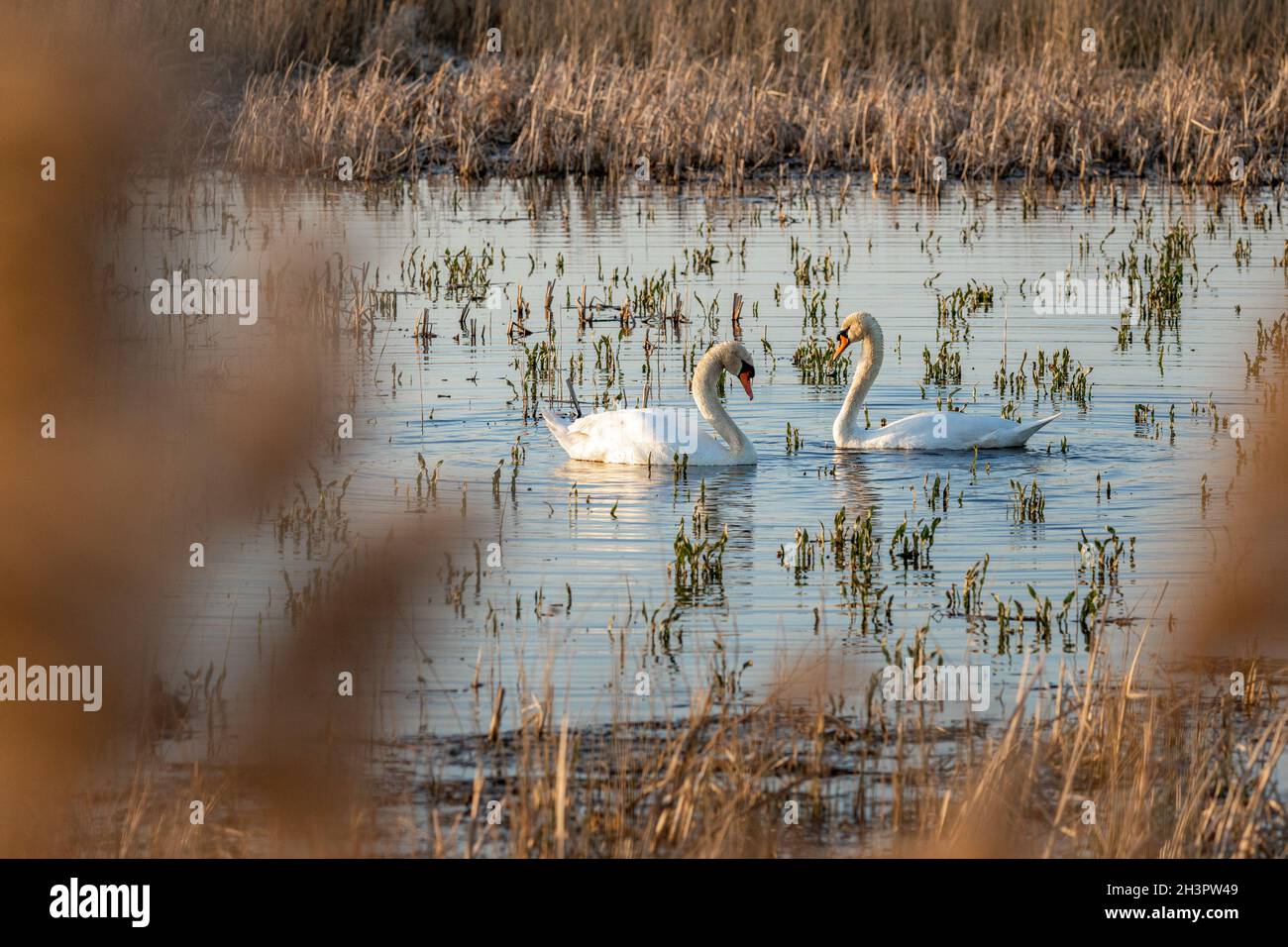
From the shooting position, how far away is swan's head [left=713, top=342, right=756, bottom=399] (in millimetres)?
10750

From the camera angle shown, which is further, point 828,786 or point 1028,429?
point 1028,429

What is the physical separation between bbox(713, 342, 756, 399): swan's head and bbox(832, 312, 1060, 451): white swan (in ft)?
1.99

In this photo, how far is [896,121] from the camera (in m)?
22.8

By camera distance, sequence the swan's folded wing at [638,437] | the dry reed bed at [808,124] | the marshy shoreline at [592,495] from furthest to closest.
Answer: the dry reed bed at [808,124] → the swan's folded wing at [638,437] → the marshy shoreline at [592,495]

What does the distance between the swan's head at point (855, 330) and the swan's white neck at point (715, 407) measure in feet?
3.66

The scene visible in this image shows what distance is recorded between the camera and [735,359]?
35.5ft

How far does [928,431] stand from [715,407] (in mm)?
1208

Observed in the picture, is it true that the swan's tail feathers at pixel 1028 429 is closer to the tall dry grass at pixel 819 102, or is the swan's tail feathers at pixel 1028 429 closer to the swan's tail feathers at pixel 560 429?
the swan's tail feathers at pixel 560 429

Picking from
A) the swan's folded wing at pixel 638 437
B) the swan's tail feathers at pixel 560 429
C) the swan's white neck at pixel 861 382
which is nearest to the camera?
the swan's folded wing at pixel 638 437

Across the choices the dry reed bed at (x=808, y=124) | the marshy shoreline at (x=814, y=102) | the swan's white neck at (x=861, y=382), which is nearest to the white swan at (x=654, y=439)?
the swan's white neck at (x=861, y=382)

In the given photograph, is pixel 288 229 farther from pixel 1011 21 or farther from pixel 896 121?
pixel 1011 21

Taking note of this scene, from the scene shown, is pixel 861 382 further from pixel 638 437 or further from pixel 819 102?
pixel 819 102

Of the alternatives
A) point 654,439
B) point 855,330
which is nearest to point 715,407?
point 654,439

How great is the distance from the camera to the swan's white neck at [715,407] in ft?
33.6
